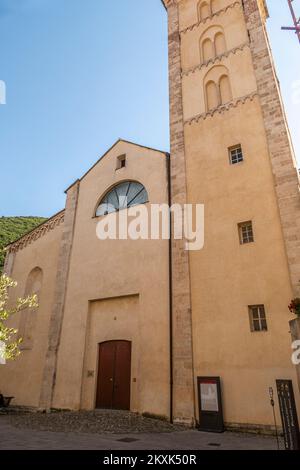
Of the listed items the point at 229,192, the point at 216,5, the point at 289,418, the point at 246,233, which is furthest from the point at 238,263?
the point at 216,5

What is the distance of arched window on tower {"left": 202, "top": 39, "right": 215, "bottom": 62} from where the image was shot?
54.4 feet

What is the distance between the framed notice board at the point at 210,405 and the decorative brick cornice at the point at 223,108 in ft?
36.1

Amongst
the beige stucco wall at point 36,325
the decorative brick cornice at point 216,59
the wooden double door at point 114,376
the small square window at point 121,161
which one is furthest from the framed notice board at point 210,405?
the decorative brick cornice at point 216,59

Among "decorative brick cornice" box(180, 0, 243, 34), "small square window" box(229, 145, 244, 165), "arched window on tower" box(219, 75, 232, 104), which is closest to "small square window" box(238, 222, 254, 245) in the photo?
"small square window" box(229, 145, 244, 165)

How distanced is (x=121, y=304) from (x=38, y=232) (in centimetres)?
858

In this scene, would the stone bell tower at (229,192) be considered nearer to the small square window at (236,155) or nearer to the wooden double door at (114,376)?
the small square window at (236,155)

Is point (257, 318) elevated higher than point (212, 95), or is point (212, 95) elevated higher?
point (212, 95)

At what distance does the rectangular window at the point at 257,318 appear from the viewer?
10.4 meters

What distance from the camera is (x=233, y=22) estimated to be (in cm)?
1638

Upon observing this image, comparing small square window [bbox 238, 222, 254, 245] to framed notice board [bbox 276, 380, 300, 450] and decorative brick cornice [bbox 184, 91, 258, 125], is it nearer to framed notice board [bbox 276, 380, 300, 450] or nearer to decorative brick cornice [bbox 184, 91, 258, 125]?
framed notice board [bbox 276, 380, 300, 450]

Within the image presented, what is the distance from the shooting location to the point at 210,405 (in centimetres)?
1016

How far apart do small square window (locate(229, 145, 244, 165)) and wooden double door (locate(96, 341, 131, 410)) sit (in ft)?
28.5

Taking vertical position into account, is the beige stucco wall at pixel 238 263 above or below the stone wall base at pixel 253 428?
above

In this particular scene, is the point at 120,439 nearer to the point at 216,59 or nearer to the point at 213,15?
the point at 216,59
